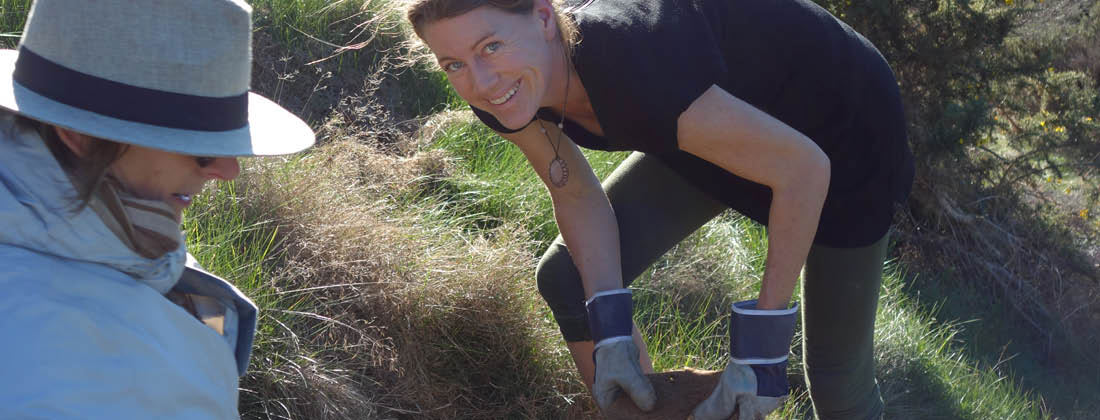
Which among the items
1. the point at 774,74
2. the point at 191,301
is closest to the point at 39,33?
the point at 191,301

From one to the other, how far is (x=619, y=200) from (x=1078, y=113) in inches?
200

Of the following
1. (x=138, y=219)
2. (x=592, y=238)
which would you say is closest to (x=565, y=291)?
(x=592, y=238)

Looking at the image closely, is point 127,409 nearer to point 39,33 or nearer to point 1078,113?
point 39,33

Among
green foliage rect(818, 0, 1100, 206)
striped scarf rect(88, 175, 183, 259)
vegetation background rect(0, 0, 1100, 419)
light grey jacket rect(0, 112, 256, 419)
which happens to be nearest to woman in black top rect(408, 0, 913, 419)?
vegetation background rect(0, 0, 1100, 419)

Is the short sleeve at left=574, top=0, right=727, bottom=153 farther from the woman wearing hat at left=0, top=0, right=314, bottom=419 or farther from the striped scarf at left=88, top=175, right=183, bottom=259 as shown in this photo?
the striped scarf at left=88, top=175, right=183, bottom=259

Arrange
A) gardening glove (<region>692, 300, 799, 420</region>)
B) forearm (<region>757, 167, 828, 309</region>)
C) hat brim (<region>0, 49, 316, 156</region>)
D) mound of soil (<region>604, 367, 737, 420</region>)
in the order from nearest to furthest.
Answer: hat brim (<region>0, 49, 316, 156</region>) → forearm (<region>757, 167, 828, 309</region>) → gardening glove (<region>692, 300, 799, 420</region>) → mound of soil (<region>604, 367, 737, 420</region>)

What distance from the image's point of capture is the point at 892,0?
5.91 metres

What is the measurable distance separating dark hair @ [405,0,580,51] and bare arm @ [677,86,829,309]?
338mm

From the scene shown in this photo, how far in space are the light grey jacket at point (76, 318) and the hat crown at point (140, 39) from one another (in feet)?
0.43

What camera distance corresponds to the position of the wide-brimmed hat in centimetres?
135

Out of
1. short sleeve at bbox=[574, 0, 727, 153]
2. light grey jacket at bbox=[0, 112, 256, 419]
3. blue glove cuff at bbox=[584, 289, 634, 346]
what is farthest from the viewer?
blue glove cuff at bbox=[584, 289, 634, 346]

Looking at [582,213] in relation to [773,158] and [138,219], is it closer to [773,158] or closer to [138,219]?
[773,158]

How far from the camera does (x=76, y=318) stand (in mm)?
1280

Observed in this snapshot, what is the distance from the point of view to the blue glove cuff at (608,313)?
251 cm
